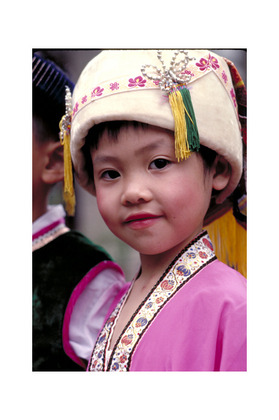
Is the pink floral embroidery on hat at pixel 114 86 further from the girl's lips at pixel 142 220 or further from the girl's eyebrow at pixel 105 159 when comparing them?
the girl's lips at pixel 142 220

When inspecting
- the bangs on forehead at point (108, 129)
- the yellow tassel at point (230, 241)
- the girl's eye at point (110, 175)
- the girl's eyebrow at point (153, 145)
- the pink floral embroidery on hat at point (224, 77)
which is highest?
the pink floral embroidery on hat at point (224, 77)

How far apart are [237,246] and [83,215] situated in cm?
63

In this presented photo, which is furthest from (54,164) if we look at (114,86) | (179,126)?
(179,126)

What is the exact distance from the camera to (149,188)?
4.21 ft

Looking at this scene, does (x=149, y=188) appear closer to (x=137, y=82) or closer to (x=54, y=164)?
(x=137, y=82)

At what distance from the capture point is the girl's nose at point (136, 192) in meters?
1.27

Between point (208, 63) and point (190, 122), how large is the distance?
0.23 m

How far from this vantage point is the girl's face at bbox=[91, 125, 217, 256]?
1281 millimetres

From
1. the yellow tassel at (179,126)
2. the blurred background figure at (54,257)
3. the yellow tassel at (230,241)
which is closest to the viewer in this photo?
the yellow tassel at (179,126)

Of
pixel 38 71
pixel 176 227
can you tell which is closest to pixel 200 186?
pixel 176 227

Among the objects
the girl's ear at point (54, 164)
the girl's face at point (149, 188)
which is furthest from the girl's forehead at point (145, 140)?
the girl's ear at point (54, 164)

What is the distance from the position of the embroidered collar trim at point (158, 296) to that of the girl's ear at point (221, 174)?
0.17m

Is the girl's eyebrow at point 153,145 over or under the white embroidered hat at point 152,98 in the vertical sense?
under

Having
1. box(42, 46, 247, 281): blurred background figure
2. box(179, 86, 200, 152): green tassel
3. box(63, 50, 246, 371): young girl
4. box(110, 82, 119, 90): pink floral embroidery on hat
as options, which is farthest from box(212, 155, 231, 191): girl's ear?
box(110, 82, 119, 90): pink floral embroidery on hat
